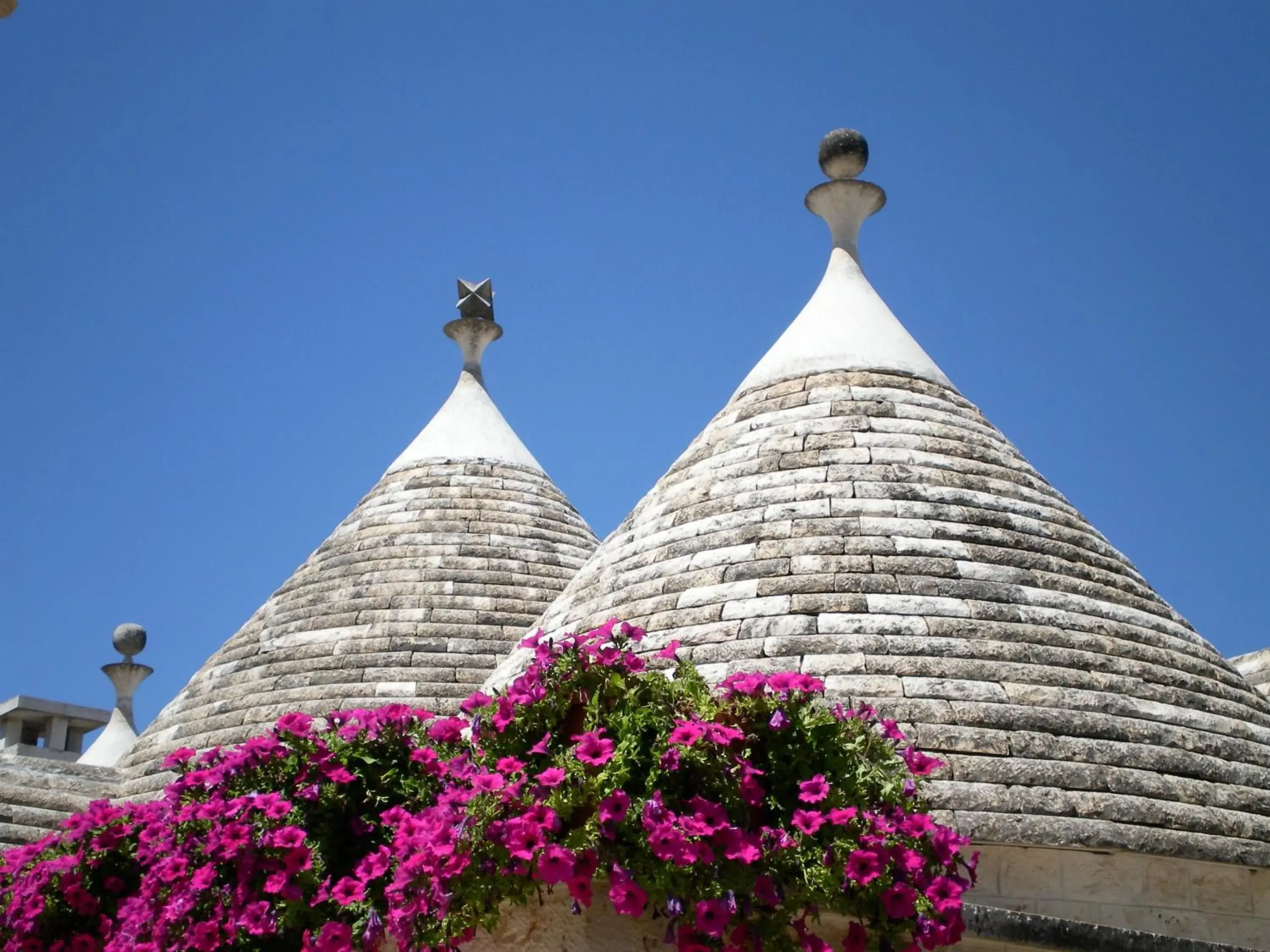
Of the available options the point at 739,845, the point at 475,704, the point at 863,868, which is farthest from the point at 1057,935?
the point at 475,704

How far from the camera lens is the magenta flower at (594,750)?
19.9 ft

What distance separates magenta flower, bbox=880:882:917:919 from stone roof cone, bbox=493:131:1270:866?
1.29 meters

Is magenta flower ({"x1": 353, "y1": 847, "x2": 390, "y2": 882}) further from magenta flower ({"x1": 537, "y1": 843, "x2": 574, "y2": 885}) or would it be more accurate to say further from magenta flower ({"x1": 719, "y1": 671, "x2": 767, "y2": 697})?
magenta flower ({"x1": 719, "y1": 671, "x2": 767, "y2": 697})

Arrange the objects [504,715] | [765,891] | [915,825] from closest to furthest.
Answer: [765,891]
[915,825]
[504,715]

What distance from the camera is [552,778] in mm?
6004

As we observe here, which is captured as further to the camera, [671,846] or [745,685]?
[745,685]

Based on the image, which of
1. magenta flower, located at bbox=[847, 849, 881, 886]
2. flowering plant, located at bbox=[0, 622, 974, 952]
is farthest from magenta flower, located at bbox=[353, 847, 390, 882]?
magenta flower, located at bbox=[847, 849, 881, 886]

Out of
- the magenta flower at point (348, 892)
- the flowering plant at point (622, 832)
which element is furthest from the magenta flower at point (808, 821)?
the magenta flower at point (348, 892)

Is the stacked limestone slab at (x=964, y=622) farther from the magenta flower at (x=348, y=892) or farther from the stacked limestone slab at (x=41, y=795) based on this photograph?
the stacked limestone slab at (x=41, y=795)

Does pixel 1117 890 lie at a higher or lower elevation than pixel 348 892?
higher

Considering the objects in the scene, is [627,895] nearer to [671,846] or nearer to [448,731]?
[671,846]

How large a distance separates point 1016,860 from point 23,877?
499cm

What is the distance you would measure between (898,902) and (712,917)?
0.68 meters

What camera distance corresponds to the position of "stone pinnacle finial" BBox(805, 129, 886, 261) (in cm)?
1148
